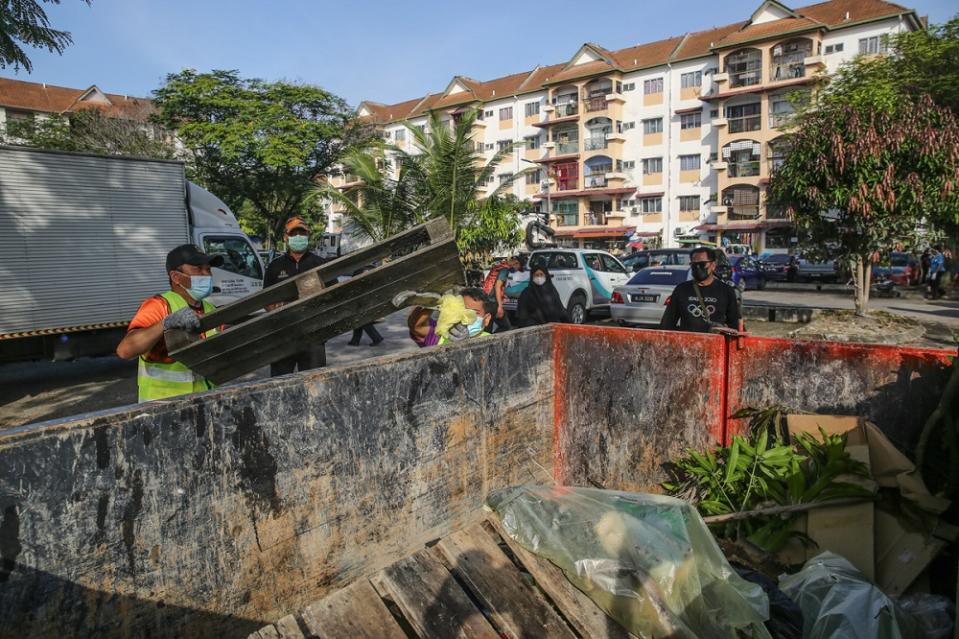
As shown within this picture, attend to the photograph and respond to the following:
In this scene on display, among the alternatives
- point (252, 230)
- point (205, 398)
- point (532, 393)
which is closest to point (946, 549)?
point (532, 393)

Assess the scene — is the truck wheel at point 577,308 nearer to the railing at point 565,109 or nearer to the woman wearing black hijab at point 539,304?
the woman wearing black hijab at point 539,304

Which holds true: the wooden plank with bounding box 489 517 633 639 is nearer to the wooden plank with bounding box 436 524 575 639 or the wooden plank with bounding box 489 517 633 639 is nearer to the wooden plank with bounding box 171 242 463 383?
the wooden plank with bounding box 436 524 575 639

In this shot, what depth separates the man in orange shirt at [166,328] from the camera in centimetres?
301

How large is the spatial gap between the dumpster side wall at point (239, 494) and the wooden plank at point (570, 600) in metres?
0.77

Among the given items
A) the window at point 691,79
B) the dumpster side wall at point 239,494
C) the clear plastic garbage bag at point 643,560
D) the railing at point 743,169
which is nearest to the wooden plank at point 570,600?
the clear plastic garbage bag at point 643,560

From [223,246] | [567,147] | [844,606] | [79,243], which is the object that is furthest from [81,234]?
[567,147]

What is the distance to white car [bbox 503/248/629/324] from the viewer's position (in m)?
13.3

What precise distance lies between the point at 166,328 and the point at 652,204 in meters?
42.8

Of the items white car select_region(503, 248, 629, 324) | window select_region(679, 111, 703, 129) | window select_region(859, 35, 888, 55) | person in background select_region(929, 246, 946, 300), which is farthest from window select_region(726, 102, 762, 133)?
white car select_region(503, 248, 629, 324)

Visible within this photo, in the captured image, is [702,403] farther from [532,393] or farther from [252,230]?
[252,230]

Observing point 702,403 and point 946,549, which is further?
point 702,403

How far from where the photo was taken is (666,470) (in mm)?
3916

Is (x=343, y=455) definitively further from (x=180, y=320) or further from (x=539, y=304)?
(x=539, y=304)

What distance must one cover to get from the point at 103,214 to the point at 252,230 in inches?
1507
